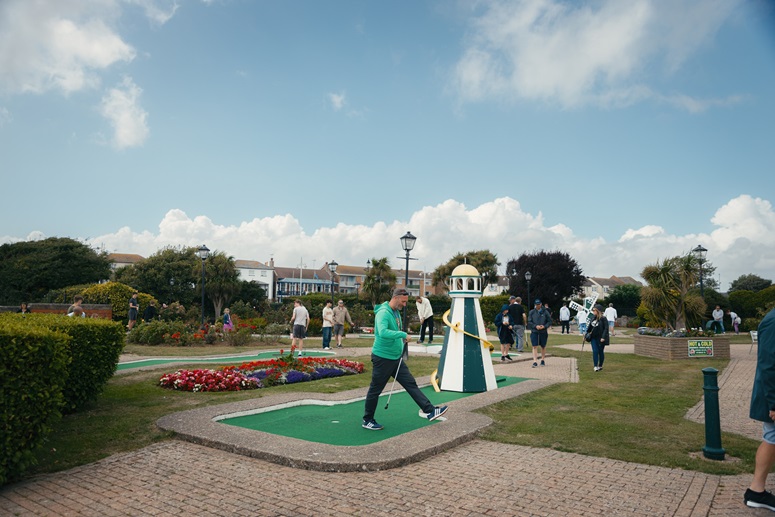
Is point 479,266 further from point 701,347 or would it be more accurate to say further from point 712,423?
point 712,423

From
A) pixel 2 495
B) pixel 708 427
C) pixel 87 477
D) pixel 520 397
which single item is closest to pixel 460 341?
pixel 520 397

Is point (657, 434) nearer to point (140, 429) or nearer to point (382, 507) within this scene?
point (382, 507)

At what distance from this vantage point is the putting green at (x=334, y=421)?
21.4 feet

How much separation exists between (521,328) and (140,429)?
45.3 ft

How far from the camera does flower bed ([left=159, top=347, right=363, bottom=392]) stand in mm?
9914

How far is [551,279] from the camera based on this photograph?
52812mm

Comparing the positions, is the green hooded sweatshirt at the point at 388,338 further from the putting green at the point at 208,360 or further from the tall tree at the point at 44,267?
the tall tree at the point at 44,267

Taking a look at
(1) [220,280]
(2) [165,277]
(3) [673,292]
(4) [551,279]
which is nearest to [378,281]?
(1) [220,280]

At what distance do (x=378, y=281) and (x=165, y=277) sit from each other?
20.5 m

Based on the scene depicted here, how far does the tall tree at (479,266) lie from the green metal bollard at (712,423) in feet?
202

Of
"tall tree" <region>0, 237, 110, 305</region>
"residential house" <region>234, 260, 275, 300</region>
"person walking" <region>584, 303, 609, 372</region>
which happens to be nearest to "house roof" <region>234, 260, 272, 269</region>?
"residential house" <region>234, 260, 275, 300</region>

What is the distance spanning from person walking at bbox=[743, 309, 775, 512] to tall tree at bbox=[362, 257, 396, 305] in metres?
43.5

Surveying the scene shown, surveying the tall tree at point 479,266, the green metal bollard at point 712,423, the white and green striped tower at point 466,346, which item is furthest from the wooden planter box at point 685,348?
the tall tree at point 479,266

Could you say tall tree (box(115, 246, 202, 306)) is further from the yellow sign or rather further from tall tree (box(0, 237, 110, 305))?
the yellow sign
